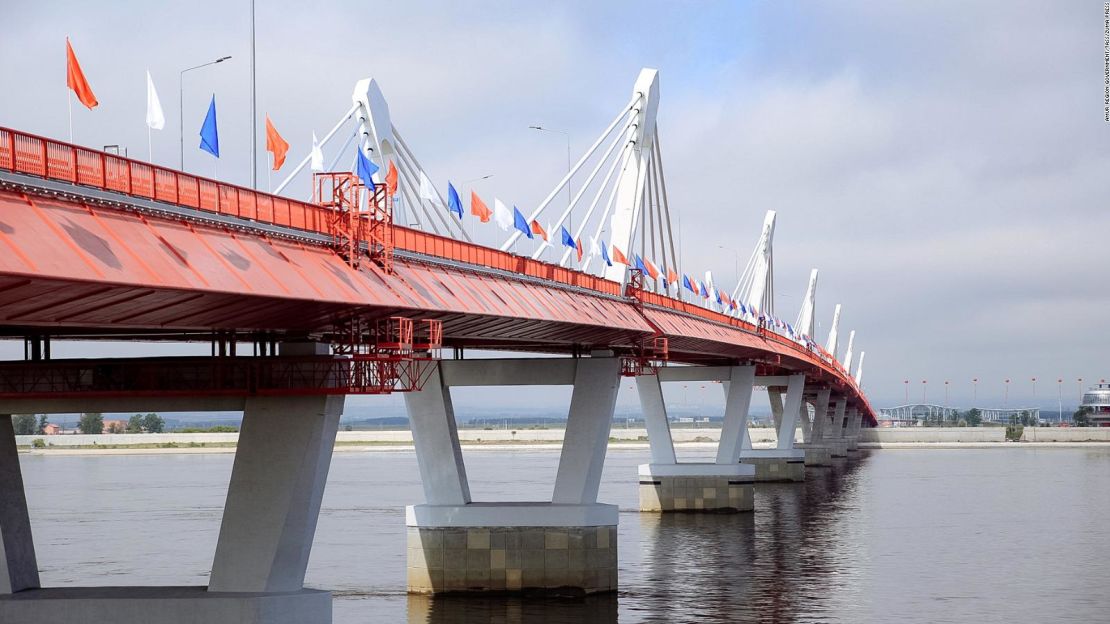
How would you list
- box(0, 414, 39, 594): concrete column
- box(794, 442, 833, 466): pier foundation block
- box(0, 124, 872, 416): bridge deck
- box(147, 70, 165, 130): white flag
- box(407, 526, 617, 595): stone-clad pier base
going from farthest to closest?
box(794, 442, 833, 466): pier foundation block
box(407, 526, 617, 595): stone-clad pier base
box(0, 414, 39, 594): concrete column
box(147, 70, 165, 130): white flag
box(0, 124, 872, 416): bridge deck

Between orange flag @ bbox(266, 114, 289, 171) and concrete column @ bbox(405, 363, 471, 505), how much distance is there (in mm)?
15872

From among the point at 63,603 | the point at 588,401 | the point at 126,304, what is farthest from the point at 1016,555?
the point at 126,304

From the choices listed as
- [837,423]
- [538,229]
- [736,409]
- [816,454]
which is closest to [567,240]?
[538,229]

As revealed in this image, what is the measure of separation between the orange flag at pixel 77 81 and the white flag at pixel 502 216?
2113 cm

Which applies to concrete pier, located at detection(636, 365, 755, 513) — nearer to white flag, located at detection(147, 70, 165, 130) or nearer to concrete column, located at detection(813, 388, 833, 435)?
white flag, located at detection(147, 70, 165, 130)

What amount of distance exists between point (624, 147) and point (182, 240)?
4006 centimetres

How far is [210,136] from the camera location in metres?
28.9

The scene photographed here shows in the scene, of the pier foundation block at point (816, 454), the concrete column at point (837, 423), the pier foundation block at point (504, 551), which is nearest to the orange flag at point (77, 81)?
the pier foundation block at point (504, 551)

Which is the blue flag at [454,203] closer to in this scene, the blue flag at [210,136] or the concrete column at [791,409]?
the blue flag at [210,136]

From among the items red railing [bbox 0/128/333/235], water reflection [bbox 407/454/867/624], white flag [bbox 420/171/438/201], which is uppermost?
white flag [bbox 420/171/438/201]

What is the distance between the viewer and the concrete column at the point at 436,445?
47.7 meters

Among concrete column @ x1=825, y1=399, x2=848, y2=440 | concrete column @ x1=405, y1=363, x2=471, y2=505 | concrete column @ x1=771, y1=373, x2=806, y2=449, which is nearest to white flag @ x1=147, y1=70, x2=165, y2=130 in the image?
concrete column @ x1=405, y1=363, x2=471, y2=505

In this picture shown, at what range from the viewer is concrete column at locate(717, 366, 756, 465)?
88.7 meters

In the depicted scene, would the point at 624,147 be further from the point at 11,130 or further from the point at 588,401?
the point at 11,130
